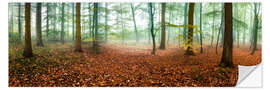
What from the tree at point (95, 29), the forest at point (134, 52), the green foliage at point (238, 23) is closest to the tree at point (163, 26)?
the forest at point (134, 52)

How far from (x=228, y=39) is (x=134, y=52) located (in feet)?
9.68

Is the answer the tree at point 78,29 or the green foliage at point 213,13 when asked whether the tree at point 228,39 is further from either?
the tree at point 78,29

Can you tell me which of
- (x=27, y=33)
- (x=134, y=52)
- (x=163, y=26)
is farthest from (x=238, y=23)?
A: (x=27, y=33)

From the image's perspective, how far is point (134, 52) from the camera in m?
4.79

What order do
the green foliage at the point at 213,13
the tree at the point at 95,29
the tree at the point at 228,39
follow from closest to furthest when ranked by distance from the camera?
1. the tree at the point at 228,39
2. the green foliage at the point at 213,13
3. the tree at the point at 95,29

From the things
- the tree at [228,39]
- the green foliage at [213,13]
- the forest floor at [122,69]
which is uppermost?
the green foliage at [213,13]

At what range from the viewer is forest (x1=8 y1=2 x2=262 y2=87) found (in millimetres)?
3105

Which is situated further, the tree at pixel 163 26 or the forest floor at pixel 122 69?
the tree at pixel 163 26

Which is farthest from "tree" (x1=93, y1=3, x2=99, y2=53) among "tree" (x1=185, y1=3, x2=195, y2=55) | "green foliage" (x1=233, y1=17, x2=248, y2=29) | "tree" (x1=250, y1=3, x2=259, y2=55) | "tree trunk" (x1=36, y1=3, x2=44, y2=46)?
"tree" (x1=250, y1=3, x2=259, y2=55)

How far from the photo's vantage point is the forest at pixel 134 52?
3.11m

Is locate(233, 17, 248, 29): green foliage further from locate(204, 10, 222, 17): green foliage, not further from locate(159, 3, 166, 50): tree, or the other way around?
locate(159, 3, 166, 50): tree

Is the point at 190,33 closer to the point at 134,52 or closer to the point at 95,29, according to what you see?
the point at 134,52

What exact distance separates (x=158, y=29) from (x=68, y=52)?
11.4 ft
